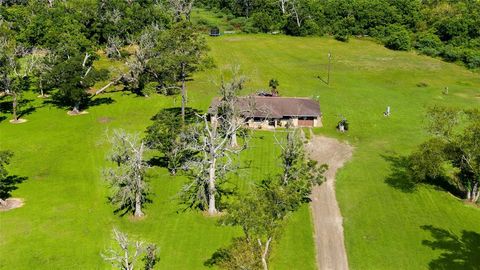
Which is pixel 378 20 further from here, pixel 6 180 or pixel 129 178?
pixel 6 180

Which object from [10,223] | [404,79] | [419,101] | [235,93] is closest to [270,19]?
[404,79]

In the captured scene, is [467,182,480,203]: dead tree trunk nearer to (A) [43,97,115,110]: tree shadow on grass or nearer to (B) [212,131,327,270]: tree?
(B) [212,131,327,270]: tree

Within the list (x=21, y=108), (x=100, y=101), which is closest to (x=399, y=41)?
(x=100, y=101)

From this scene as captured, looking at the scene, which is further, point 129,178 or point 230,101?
point 230,101

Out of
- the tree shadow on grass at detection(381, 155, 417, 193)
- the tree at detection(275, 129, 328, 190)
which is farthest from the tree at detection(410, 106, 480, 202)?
the tree at detection(275, 129, 328, 190)

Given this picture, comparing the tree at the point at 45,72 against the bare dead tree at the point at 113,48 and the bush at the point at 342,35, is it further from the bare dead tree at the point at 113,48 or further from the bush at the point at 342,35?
the bush at the point at 342,35

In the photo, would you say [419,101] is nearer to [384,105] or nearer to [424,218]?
[384,105]
